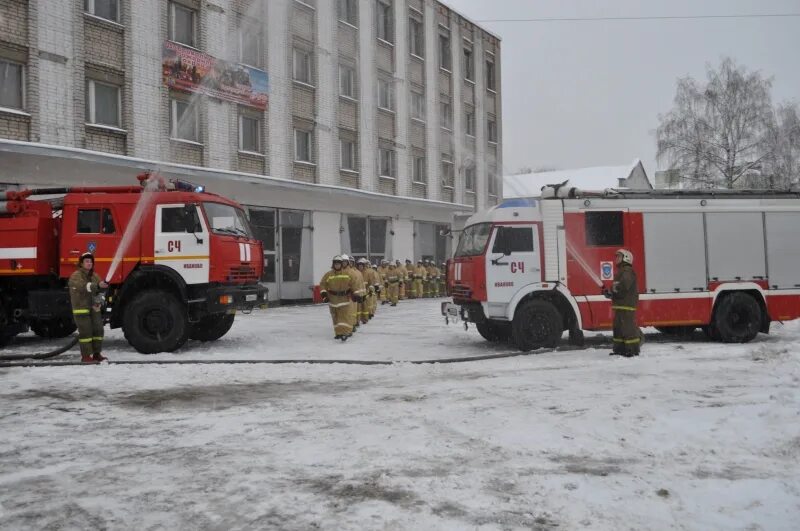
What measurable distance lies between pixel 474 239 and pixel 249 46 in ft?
41.5

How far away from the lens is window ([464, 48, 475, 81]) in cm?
3234

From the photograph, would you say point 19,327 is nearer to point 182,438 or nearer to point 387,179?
point 182,438

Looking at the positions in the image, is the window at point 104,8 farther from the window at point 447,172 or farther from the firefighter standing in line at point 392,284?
the window at point 447,172

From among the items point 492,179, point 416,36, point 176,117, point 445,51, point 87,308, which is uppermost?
point 445,51

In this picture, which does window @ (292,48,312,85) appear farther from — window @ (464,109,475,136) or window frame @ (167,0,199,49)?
window @ (464,109,475,136)

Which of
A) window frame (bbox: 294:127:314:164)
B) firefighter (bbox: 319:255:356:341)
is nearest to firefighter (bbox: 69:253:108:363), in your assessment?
firefighter (bbox: 319:255:356:341)

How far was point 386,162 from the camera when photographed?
89.7ft

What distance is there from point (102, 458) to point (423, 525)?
273 cm

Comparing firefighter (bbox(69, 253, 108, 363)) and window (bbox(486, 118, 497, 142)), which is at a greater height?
window (bbox(486, 118, 497, 142))

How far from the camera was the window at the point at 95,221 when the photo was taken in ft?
35.8

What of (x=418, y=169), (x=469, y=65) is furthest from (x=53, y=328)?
(x=469, y=65)

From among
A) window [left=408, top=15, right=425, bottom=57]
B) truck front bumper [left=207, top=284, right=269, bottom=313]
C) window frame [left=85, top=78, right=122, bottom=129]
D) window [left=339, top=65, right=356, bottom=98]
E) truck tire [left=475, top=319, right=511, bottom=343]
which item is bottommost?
truck tire [left=475, top=319, right=511, bottom=343]

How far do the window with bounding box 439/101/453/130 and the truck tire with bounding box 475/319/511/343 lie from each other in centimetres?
2022

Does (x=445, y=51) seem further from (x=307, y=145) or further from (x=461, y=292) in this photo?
(x=461, y=292)
